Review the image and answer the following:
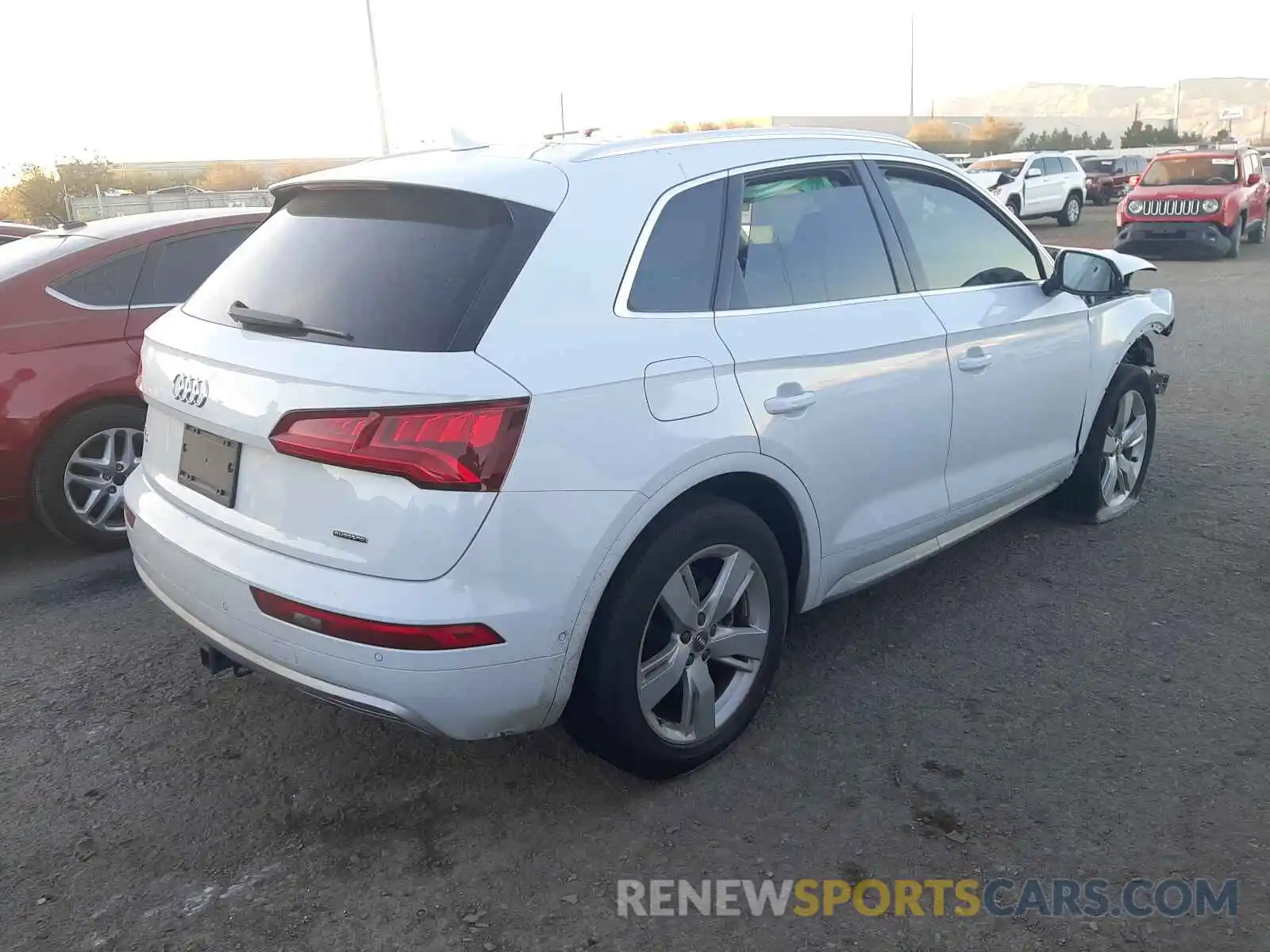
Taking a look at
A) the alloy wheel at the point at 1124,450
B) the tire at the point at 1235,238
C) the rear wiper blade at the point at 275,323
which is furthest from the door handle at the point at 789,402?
the tire at the point at 1235,238

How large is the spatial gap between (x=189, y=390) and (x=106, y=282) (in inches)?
108

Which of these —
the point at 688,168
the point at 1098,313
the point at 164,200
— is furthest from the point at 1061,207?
the point at 688,168

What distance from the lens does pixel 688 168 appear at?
3.29 metres

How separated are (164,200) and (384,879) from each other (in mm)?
21438

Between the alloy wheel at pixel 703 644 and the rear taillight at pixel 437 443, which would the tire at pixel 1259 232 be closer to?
the alloy wheel at pixel 703 644

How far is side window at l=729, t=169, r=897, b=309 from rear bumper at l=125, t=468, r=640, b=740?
1.02 meters

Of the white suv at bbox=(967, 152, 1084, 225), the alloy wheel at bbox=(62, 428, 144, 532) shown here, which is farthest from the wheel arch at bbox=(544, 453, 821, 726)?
the white suv at bbox=(967, 152, 1084, 225)

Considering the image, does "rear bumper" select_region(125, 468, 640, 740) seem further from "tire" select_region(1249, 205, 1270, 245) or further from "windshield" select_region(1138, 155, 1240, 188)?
"tire" select_region(1249, 205, 1270, 245)

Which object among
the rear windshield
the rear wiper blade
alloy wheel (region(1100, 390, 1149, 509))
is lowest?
alloy wheel (region(1100, 390, 1149, 509))

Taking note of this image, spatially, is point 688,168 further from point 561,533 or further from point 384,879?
point 384,879

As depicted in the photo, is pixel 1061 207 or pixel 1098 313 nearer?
pixel 1098 313

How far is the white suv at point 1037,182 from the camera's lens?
23.3m

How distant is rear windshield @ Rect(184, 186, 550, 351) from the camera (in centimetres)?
273

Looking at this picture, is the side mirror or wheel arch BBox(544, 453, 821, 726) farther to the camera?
the side mirror
